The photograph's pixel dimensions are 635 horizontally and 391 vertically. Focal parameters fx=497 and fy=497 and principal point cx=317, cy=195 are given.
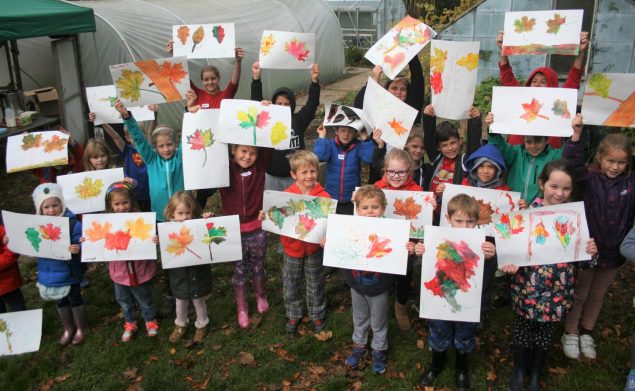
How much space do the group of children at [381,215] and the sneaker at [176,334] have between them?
0.10 ft

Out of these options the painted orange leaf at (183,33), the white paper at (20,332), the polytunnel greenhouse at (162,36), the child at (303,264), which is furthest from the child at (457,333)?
the polytunnel greenhouse at (162,36)

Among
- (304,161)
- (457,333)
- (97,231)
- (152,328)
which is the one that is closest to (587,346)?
(457,333)

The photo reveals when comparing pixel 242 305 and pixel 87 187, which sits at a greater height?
pixel 87 187

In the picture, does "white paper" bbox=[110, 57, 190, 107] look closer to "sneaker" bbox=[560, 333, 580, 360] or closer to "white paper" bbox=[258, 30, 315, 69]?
"white paper" bbox=[258, 30, 315, 69]

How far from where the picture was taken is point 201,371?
14.9 ft

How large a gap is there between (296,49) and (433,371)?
3.64m

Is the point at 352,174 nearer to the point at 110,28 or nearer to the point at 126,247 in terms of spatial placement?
the point at 126,247

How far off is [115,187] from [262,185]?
4.62ft

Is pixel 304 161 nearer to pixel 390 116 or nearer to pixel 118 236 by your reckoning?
pixel 390 116

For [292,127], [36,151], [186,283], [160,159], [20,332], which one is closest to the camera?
[20,332]

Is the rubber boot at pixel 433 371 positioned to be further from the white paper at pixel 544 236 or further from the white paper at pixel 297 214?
the white paper at pixel 297 214

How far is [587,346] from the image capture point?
4445 mm

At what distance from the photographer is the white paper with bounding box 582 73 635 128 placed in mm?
4266

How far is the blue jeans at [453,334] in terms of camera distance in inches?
154
